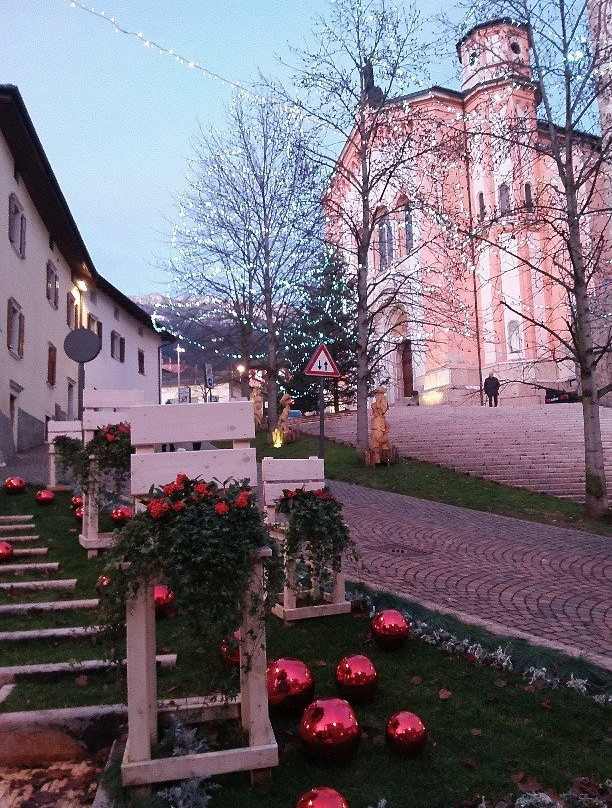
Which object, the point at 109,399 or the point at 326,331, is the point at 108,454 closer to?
the point at 109,399

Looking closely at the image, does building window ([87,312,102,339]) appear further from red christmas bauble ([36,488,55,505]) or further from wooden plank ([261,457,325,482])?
wooden plank ([261,457,325,482])

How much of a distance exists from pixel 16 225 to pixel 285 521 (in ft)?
55.5

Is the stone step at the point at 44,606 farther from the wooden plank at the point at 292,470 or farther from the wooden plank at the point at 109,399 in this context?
the wooden plank at the point at 109,399

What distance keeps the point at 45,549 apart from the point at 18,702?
338cm

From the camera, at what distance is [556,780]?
2957mm

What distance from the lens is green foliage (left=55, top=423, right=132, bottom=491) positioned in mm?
6578

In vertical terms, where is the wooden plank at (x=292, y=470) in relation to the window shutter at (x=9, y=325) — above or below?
below

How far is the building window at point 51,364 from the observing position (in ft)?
73.0

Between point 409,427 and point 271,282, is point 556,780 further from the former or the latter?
point 271,282

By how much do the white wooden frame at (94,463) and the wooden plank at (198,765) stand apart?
347cm

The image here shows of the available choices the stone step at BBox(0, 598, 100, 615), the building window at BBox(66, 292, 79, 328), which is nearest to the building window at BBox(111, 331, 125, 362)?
the building window at BBox(66, 292, 79, 328)

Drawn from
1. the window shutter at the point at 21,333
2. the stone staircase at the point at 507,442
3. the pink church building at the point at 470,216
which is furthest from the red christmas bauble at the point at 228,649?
the window shutter at the point at 21,333

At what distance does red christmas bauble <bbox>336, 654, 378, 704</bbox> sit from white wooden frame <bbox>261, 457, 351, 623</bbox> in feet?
3.29

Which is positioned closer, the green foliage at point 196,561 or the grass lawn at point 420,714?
the green foliage at point 196,561
